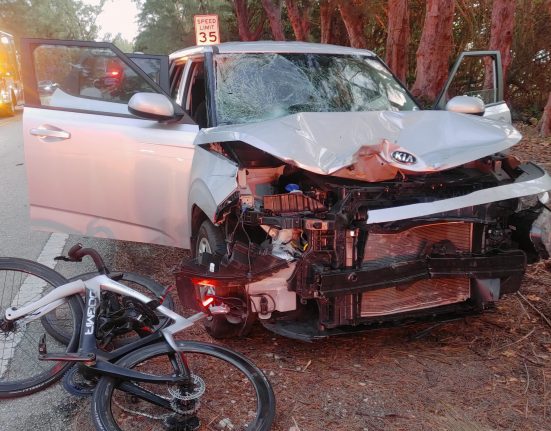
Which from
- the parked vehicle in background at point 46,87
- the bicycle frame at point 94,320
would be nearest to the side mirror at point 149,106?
the parked vehicle in background at point 46,87

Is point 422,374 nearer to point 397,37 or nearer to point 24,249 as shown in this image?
point 24,249

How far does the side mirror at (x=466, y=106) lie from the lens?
184 inches

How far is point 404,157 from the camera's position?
3.33 m

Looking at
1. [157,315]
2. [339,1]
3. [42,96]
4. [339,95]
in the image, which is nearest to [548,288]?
[339,95]

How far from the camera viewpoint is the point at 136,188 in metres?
4.66

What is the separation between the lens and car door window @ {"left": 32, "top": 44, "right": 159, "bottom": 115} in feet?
15.8

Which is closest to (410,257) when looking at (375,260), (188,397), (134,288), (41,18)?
(375,260)

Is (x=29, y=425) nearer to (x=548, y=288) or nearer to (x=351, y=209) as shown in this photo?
(x=351, y=209)

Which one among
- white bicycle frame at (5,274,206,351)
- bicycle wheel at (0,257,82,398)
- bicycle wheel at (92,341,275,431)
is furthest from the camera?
bicycle wheel at (0,257,82,398)

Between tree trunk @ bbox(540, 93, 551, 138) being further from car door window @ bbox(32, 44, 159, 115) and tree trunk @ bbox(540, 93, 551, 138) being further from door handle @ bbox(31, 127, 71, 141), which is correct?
door handle @ bbox(31, 127, 71, 141)

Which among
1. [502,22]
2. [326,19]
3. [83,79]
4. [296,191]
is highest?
[326,19]

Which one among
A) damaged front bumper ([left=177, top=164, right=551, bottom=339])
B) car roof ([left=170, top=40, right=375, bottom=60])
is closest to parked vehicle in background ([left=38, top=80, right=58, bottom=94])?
car roof ([left=170, top=40, right=375, bottom=60])

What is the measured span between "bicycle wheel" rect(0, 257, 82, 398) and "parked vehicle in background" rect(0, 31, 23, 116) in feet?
74.5

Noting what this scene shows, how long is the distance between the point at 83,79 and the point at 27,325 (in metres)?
2.52
